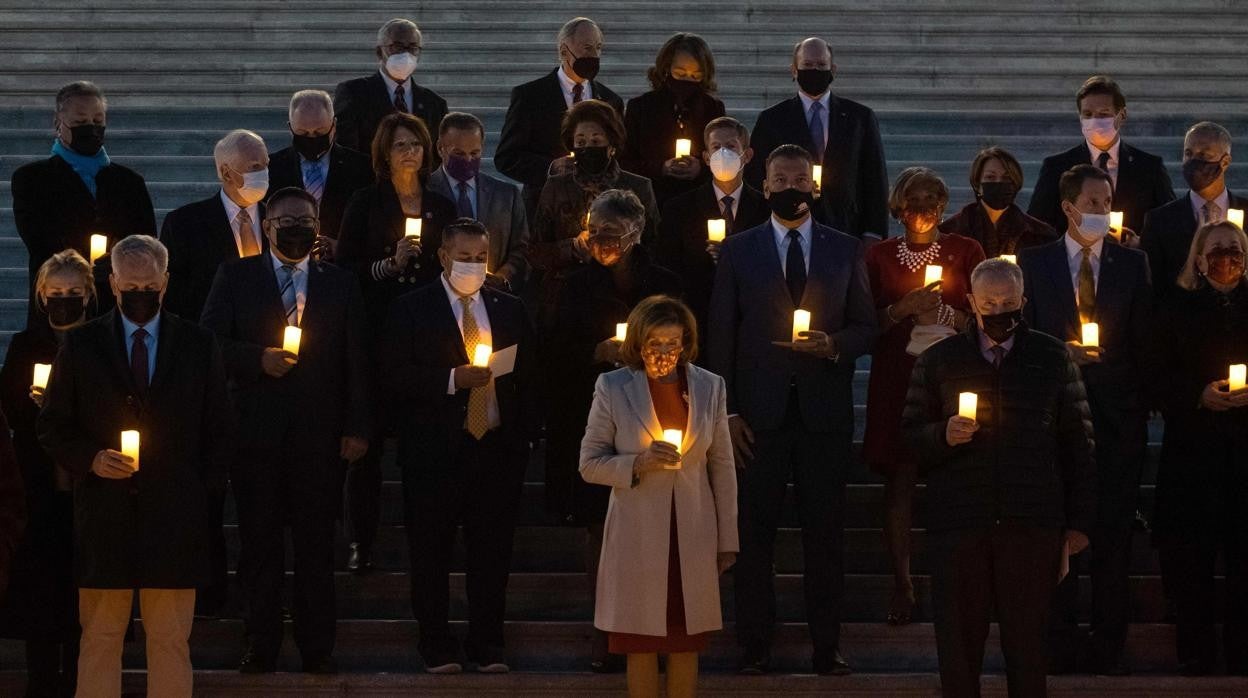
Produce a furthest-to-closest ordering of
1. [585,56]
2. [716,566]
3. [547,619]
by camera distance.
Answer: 1. [585,56]
2. [547,619]
3. [716,566]

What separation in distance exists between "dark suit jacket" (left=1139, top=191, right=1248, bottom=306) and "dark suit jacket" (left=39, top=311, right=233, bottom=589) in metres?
4.43

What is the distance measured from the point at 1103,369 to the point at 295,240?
11.5 ft

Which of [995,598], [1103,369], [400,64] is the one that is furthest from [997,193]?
[400,64]

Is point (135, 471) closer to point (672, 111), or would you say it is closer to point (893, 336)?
point (893, 336)

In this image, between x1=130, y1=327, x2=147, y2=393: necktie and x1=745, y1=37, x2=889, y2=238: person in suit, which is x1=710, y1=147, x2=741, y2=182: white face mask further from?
x1=130, y1=327, x2=147, y2=393: necktie

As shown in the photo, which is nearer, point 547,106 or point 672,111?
point 672,111

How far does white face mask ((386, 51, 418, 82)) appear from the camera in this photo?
450 inches

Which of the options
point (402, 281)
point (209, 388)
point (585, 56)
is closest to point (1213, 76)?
point (585, 56)

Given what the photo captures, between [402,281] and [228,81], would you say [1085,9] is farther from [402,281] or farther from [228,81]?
[402,281]

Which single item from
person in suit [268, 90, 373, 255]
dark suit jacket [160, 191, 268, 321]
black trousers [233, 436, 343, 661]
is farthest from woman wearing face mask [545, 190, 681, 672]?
dark suit jacket [160, 191, 268, 321]

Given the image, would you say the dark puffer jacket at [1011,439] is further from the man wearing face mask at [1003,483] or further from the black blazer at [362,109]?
the black blazer at [362,109]

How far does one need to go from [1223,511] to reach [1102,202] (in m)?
1.45

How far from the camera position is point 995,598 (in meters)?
8.92

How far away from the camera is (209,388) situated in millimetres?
9086
